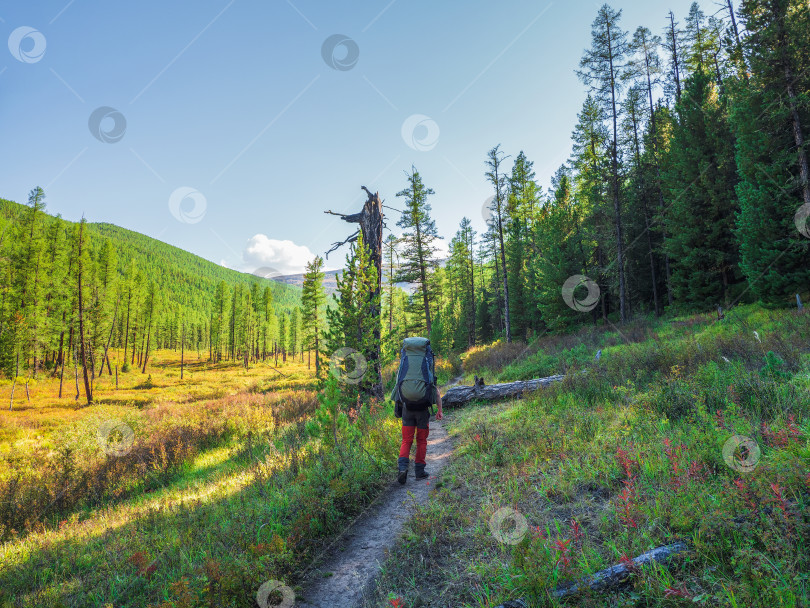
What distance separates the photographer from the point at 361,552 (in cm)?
381

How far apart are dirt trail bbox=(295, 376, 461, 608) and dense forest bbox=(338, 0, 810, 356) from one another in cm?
430

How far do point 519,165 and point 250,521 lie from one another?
1407 inches

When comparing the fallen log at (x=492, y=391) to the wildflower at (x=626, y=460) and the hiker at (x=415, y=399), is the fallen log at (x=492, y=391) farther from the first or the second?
the wildflower at (x=626, y=460)

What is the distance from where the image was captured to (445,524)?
377 cm

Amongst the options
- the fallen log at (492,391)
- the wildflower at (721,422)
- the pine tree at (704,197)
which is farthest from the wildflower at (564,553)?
the pine tree at (704,197)

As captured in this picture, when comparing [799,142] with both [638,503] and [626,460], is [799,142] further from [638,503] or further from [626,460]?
[638,503]

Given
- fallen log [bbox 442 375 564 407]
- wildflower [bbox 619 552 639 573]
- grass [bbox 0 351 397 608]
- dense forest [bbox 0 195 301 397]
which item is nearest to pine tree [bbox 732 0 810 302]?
fallen log [bbox 442 375 564 407]

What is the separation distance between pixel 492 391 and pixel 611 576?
897 cm

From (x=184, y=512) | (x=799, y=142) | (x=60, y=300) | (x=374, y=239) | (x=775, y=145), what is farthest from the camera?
(x=60, y=300)

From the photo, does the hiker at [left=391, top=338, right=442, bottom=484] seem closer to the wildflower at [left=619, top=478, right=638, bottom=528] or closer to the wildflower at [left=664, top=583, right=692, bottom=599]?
the wildflower at [left=619, top=478, right=638, bottom=528]

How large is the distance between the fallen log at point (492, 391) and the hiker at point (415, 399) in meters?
5.65

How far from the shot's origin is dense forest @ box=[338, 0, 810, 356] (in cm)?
1295

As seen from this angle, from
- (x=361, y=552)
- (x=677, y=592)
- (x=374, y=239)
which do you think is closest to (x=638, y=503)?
(x=677, y=592)

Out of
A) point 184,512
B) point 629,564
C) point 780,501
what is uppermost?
point 780,501
